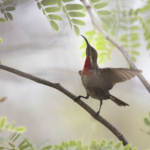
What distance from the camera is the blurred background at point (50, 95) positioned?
0.64m

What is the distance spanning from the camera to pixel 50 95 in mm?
736

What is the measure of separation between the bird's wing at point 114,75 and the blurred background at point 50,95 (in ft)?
0.51

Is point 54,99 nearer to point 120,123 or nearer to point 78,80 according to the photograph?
point 78,80

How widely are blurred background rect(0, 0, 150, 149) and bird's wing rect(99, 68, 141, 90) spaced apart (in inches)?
6.1

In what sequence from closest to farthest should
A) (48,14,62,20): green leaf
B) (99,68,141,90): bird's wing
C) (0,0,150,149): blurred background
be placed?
1. (99,68,141,90): bird's wing
2. (48,14,62,20): green leaf
3. (0,0,150,149): blurred background

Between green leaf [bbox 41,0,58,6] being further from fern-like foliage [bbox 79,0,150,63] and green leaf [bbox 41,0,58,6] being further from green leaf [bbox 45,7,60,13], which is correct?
fern-like foliage [bbox 79,0,150,63]

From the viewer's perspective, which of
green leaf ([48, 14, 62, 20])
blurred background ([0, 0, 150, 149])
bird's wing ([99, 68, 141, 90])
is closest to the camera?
bird's wing ([99, 68, 141, 90])

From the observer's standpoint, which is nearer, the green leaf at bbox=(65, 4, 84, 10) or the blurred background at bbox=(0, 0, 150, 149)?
the green leaf at bbox=(65, 4, 84, 10)

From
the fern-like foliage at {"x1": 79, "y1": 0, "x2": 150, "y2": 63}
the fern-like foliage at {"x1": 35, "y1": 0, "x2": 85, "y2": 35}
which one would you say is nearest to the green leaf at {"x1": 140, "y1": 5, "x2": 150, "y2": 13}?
the fern-like foliage at {"x1": 79, "y1": 0, "x2": 150, "y2": 63}

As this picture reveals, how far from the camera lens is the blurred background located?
2.09 feet

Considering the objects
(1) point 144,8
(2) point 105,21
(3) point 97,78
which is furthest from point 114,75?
(1) point 144,8

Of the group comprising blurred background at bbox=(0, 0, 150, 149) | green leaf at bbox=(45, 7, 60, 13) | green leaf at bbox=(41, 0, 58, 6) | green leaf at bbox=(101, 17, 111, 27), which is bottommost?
blurred background at bbox=(0, 0, 150, 149)

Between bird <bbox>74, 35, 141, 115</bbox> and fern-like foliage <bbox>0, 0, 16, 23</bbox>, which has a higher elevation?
fern-like foliage <bbox>0, 0, 16, 23</bbox>

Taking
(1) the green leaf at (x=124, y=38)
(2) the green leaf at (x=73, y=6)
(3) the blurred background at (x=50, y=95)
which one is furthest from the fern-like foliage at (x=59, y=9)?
(1) the green leaf at (x=124, y=38)
